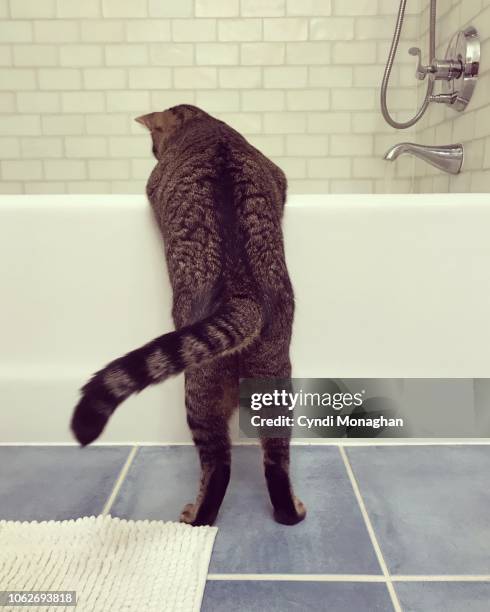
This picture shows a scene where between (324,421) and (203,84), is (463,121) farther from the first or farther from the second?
(324,421)

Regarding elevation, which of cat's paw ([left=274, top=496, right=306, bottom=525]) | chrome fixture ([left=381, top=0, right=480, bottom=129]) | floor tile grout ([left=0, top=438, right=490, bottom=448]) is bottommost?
floor tile grout ([left=0, top=438, right=490, bottom=448])

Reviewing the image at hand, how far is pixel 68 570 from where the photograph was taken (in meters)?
0.80

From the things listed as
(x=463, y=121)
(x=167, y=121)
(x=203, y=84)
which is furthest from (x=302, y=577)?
(x=203, y=84)

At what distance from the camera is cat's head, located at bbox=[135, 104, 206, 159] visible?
1.39 meters

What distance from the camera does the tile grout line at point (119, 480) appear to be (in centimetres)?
99

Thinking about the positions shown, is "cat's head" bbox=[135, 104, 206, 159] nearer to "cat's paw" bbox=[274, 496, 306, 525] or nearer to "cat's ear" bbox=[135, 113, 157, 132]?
"cat's ear" bbox=[135, 113, 157, 132]

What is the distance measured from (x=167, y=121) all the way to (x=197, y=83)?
889 millimetres

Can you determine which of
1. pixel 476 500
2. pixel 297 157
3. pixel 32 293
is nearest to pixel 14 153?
pixel 297 157

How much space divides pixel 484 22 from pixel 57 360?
1.48 m

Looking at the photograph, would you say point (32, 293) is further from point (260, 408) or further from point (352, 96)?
point (352, 96)

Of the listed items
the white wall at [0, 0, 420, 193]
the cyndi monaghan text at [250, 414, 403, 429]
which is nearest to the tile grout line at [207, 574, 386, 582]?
the cyndi monaghan text at [250, 414, 403, 429]

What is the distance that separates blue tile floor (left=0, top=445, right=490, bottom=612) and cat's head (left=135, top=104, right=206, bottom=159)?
2.55 feet

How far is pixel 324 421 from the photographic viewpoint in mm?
1041

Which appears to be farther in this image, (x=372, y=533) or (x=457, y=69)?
(x=457, y=69)
